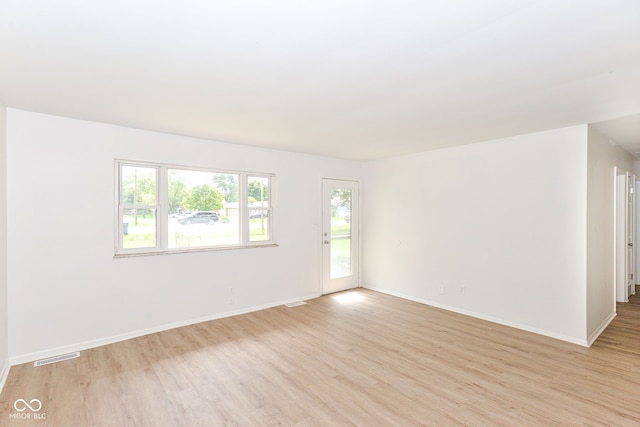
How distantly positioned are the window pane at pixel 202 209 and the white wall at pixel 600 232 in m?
4.38

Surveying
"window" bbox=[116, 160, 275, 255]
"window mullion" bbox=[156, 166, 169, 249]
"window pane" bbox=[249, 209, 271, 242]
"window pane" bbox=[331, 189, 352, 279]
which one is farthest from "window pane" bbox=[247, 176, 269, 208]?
"window pane" bbox=[331, 189, 352, 279]

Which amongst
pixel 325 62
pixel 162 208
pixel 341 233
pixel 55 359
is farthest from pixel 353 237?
pixel 55 359

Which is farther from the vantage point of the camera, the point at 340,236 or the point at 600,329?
the point at 340,236

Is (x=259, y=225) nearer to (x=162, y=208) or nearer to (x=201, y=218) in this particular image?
Result: (x=201, y=218)

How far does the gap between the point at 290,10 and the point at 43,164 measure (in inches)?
123

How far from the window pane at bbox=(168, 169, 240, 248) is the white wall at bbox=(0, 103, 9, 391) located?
1.49m

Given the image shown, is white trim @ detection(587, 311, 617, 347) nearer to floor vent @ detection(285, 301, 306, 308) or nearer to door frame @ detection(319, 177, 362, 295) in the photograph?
door frame @ detection(319, 177, 362, 295)

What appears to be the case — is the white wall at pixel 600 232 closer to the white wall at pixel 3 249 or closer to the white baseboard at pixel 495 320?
the white baseboard at pixel 495 320

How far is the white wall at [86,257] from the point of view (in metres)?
3.05

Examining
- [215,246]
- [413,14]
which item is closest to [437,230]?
[215,246]

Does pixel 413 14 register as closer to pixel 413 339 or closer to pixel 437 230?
pixel 413 339

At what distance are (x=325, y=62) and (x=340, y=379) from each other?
2540 millimetres

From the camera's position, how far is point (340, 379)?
2770mm

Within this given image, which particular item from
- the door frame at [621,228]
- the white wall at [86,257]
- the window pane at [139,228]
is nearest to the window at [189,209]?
the window pane at [139,228]
